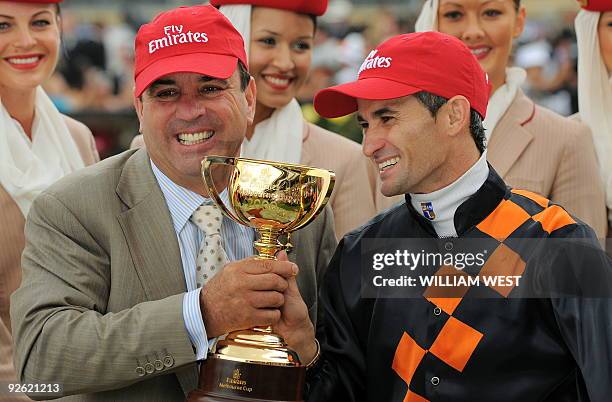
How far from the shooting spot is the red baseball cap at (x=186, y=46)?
3412mm

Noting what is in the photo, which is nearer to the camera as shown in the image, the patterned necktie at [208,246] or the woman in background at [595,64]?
the patterned necktie at [208,246]

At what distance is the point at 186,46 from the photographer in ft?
11.3

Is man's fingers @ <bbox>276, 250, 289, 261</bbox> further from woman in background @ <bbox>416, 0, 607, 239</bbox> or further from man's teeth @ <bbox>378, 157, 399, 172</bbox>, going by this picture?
woman in background @ <bbox>416, 0, 607, 239</bbox>

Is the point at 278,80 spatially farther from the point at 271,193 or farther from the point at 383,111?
the point at 271,193

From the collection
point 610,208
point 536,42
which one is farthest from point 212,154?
point 536,42

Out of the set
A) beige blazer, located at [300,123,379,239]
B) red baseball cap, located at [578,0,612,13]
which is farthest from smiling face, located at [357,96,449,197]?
red baseball cap, located at [578,0,612,13]

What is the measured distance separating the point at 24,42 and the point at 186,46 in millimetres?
1689

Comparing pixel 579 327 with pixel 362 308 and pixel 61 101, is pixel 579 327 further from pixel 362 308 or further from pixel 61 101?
pixel 61 101

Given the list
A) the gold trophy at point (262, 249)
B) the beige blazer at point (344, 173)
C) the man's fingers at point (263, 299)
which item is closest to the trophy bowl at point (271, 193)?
the gold trophy at point (262, 249)

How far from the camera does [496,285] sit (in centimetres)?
326

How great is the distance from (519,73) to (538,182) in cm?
65

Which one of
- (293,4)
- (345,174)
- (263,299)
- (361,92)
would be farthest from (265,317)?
(293,4)

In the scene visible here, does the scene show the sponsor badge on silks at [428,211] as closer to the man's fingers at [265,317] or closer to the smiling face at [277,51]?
the man's fingers at [265,317]

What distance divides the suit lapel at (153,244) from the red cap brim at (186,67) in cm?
32
